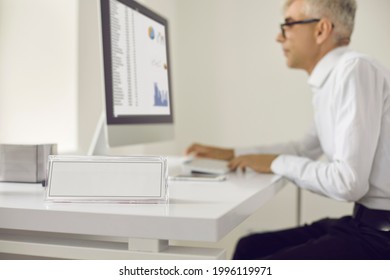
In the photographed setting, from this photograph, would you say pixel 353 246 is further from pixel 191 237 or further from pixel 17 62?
pixel 17 62

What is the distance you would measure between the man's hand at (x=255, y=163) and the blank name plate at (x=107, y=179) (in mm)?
735

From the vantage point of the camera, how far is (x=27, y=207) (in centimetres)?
90

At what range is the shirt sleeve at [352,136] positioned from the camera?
4.33 ft

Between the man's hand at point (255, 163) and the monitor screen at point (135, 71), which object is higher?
the monitor screen at point (135, 71)

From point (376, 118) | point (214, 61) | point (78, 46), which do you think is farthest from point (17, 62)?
point (214, 61)

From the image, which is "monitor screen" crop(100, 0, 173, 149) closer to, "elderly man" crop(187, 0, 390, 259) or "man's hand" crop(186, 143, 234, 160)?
"man's hand" crop(186, 143, 234, 160)

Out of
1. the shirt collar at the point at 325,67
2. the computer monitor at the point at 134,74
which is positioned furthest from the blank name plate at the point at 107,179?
the shirt collar at the point at 325,67

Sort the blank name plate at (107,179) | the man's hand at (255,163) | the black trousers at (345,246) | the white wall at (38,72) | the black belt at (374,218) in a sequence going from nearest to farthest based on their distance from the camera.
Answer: the blank name plate at (107,179)
the black trousers at (345,246)
the black belt at (374,218)
the man's hand at (255,163)
the white wall at (38,72)

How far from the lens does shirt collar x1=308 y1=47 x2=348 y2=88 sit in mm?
1647

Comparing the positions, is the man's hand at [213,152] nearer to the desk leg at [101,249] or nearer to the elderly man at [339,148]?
the elderly man at [339,148]

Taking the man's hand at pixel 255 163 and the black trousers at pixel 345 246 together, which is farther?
A: the man's hand at pixel 255 163

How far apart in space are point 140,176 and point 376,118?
74 centimetres

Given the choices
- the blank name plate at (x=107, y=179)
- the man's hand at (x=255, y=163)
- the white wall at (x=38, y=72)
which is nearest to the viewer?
the blank name plate at (x=107, y=179)

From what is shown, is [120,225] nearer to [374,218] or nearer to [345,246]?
[345,246]
